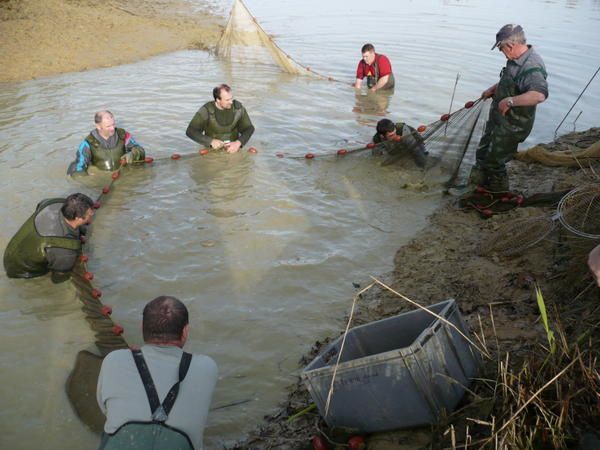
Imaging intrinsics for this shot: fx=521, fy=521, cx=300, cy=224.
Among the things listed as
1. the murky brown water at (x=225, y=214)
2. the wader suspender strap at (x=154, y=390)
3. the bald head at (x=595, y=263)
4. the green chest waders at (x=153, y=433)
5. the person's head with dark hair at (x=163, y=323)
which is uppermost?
the bald head at (x=595, y=263)

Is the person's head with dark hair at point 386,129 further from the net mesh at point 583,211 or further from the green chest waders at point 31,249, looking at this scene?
the green chest waders at point 31,249

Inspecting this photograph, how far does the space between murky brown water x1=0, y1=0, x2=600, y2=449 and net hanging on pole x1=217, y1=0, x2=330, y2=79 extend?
371 mm

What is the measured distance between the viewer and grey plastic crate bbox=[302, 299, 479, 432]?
269cm

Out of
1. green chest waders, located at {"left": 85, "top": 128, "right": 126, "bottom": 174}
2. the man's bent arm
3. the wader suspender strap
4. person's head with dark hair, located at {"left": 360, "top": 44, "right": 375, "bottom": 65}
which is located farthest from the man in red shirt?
the wader suspender strap

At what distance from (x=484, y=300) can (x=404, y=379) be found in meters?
2.01

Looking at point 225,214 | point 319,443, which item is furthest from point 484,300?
point 225,214

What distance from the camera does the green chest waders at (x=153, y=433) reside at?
2566mm

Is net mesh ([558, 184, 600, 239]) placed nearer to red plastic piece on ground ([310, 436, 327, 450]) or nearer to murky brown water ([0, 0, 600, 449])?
murky brown water ([0, 0, 600, 449])

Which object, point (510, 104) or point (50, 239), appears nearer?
point (50, 239)

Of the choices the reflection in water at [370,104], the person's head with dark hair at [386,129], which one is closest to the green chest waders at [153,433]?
the person's head with dark hair at [386,129]

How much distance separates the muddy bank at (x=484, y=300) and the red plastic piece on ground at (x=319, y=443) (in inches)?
1.7

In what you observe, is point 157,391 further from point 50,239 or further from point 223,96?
point 223,96

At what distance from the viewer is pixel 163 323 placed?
2.96 meters

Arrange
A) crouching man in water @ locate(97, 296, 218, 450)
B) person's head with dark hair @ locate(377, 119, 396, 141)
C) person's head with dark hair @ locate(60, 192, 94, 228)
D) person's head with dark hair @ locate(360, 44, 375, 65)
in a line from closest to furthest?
crouching man in water @ locate(97, 296, 218, 450) → person's head with dark hair @ locate(60, 192, 94, 228) → person's head with dark hair @ locate(377, 119, 396, 141) → person's head with dark hair @ locate(360, 44, 375, 65)
